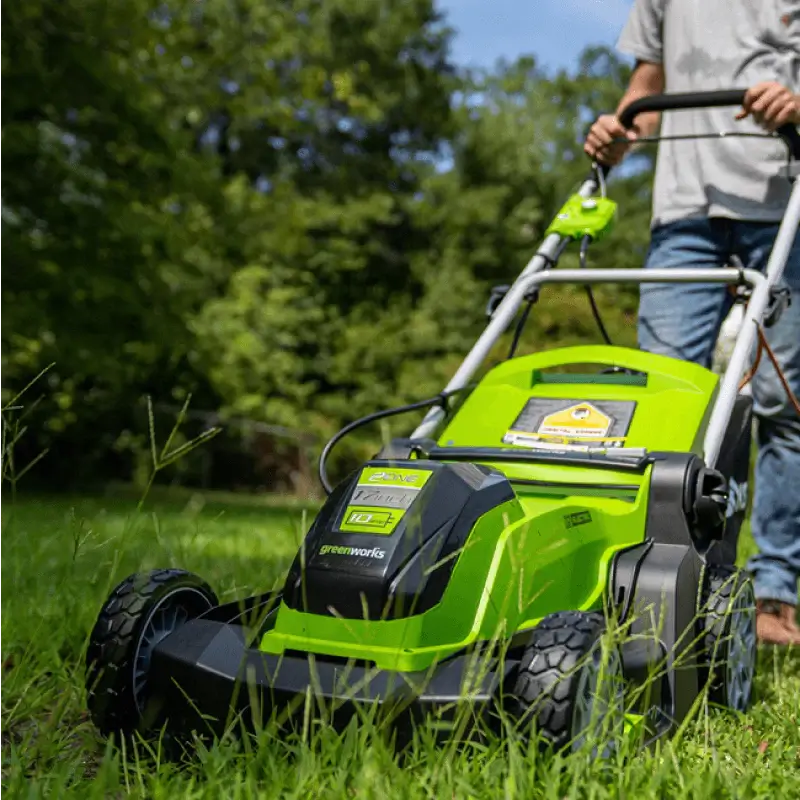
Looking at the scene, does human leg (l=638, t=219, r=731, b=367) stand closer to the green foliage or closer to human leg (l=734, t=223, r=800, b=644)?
human leg (l=734, t=223, r=800, b=644)

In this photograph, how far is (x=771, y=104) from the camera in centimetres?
273

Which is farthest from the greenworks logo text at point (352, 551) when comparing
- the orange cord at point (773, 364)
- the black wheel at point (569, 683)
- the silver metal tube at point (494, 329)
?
the orange cord at point (773, 364)

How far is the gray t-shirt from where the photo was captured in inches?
116

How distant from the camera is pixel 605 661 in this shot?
5.25 ft

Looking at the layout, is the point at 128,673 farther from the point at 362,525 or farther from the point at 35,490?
the point at 35,490

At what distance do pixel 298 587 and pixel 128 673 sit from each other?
34 cm

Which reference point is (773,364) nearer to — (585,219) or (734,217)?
(734,217)

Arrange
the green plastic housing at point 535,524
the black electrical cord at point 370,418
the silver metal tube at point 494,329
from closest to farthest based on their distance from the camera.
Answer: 1. the green plastic housing at point 535,524
2. the black electrical cord at point 370,418
3. the silver metal tube at point 494,329

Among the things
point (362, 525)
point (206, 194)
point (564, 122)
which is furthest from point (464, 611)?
point (564, 122)

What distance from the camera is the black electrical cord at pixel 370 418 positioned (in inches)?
86.9

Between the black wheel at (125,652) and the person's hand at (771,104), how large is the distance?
1858mm

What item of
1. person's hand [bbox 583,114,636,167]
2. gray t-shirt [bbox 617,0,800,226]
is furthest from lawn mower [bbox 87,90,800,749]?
person's hand [bbox 583,114,636,167]

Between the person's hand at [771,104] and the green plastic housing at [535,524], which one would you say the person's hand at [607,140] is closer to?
the person's hand at [771,104]

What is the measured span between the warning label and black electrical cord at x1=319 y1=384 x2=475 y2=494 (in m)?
0.17
